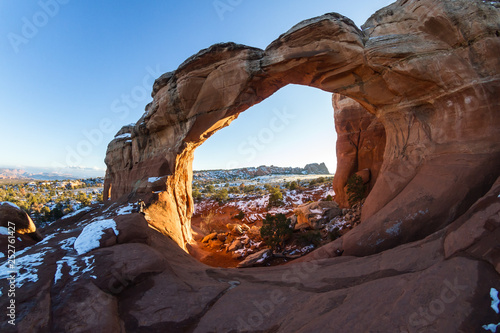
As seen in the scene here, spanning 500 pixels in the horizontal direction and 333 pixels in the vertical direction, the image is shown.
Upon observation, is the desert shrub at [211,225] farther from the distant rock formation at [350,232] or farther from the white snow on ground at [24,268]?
the white snow on ground at [24,268]

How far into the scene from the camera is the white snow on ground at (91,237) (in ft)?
15.4

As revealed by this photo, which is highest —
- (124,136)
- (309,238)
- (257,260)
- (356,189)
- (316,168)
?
(124,136)

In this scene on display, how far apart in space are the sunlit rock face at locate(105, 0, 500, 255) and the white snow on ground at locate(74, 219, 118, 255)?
9.40 feet

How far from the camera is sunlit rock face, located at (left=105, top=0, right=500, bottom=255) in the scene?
19.8 feet

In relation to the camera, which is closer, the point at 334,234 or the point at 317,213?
the point at 334,234

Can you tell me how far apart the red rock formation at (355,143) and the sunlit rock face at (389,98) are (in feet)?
16.1

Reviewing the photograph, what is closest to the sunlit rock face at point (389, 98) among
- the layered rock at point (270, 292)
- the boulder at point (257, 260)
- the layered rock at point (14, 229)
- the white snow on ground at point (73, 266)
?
the layered rock at point (270, 292)

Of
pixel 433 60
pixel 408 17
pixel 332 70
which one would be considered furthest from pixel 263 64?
Answer: pixel 433 60

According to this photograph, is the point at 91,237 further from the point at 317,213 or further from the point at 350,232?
the point at 317,213

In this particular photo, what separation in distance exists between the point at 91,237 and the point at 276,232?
788cm

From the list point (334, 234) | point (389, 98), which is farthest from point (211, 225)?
point (389, 98)

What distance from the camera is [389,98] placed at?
9023 mm

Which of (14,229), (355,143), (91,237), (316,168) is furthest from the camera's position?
(316,168)

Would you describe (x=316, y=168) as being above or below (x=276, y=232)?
above
